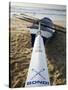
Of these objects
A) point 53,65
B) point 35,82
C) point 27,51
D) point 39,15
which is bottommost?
point 35,82

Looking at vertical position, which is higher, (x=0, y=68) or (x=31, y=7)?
(x=31, y=7)

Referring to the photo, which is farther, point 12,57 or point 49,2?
point 49,2

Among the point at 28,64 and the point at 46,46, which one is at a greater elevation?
the point at 46,46

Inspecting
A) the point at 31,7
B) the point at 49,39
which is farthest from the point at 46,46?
the point at 31,7

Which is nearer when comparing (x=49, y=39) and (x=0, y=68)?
(x=0, y=68)

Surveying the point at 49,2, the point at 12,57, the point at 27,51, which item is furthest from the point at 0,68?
the point at 49,2

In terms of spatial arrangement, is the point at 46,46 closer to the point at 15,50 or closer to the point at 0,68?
the point at 15,50

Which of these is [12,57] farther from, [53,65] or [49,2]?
[49,2]

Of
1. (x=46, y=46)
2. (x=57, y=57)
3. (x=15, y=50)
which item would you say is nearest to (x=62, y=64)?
(x=57, y=57)
